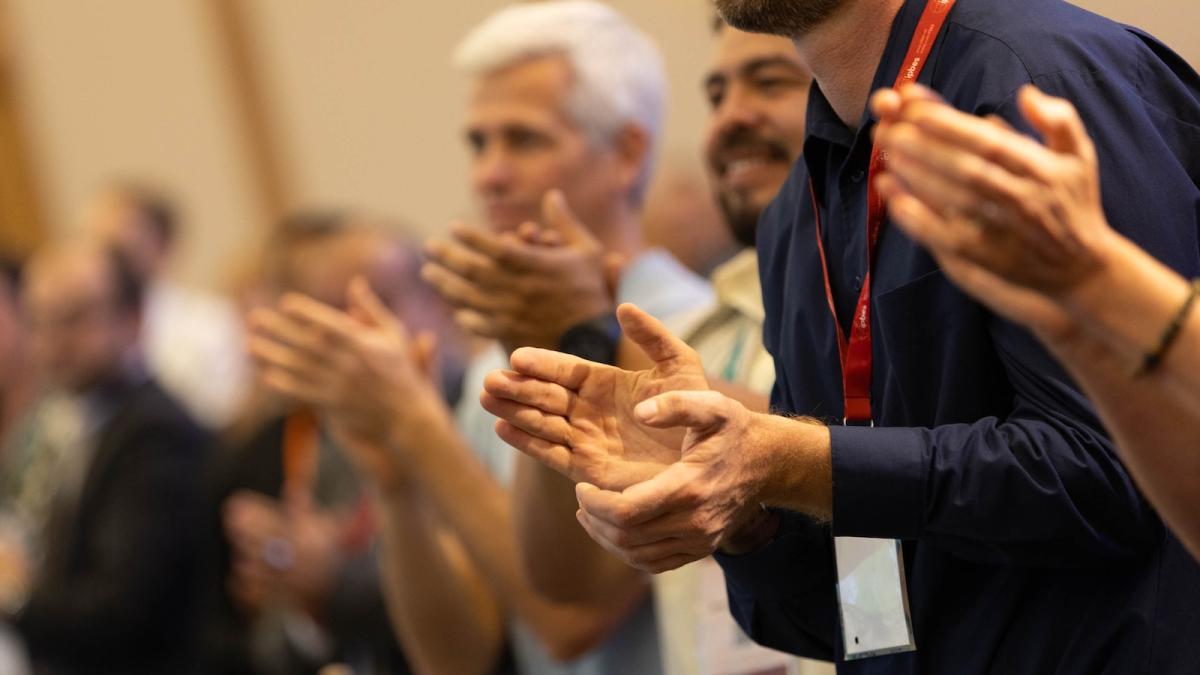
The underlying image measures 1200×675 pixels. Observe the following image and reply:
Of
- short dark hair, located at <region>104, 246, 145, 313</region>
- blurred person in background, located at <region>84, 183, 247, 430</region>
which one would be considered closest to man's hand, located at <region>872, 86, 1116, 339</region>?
short dark hair, located at <region>104, 246, 145, 313</region>

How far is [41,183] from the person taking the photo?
327 inches

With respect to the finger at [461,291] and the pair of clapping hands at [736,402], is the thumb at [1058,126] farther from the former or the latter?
the finger at [461,291]

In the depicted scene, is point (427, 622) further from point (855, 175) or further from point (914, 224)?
point (914, 224)

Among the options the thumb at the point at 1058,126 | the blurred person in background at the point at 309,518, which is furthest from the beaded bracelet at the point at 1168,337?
the blurred person in background at the point at 309,518

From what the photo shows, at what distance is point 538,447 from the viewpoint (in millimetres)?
1544

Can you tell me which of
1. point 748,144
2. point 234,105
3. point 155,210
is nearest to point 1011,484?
point 748,144

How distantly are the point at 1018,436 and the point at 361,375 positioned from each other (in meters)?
1.53

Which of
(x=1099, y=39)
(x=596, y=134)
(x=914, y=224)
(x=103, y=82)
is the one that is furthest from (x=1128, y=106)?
(x=103, y=82)

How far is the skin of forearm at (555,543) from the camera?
2268 millimetres

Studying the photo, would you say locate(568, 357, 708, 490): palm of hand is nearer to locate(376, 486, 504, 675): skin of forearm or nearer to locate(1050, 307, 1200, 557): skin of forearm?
locate(1050, 307, 1200, 557): skin of forearm

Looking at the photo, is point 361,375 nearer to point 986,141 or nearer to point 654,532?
point 654,532

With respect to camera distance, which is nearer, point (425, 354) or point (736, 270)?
point (736, 270)

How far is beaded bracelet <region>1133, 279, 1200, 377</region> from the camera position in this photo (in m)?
1.14

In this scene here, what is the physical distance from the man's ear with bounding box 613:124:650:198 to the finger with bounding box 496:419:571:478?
1431 millimetres
